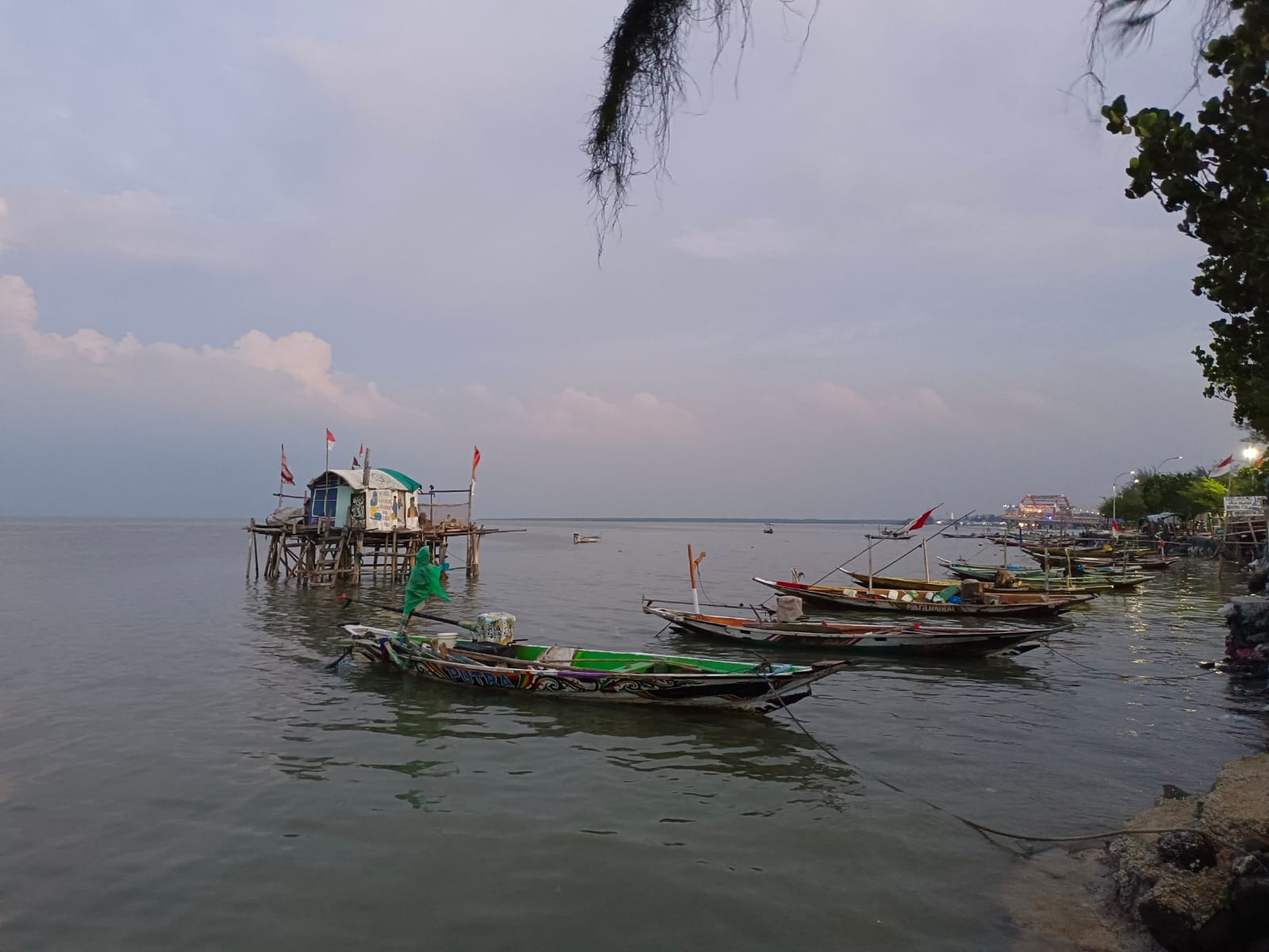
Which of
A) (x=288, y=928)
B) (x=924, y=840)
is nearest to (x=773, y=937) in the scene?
(x=924, y=840)

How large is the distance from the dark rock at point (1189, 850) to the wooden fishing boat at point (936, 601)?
15467mm

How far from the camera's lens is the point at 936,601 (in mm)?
21938

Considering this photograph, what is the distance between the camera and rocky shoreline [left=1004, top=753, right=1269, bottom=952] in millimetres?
5039

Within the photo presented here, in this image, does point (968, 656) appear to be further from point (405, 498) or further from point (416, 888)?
point (405, 498)

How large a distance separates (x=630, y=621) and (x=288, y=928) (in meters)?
18.4

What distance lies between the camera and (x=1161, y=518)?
68.2 meters

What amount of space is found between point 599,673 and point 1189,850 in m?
7.72

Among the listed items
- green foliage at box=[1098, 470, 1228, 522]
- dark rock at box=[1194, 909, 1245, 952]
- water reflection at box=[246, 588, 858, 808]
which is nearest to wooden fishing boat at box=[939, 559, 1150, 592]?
water reflection at box=[246, 588, 858, 808]

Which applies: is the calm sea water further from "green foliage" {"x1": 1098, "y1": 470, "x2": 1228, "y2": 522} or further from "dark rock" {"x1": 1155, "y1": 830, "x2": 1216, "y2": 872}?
"green foliage" {"x1": 1098, "y1": 470, "x2": 1228, "y2": 522}

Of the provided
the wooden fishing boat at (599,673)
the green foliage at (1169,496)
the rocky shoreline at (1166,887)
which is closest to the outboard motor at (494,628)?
the wooden fishing boat at (599,673)

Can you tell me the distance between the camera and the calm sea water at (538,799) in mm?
6000

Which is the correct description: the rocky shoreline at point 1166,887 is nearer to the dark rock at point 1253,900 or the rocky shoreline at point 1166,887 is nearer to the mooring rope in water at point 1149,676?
the dark rock at point 1253,900

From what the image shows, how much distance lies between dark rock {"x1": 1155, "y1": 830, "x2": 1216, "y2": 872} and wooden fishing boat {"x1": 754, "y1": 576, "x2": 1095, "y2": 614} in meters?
15.5

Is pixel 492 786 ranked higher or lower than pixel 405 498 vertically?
lower
